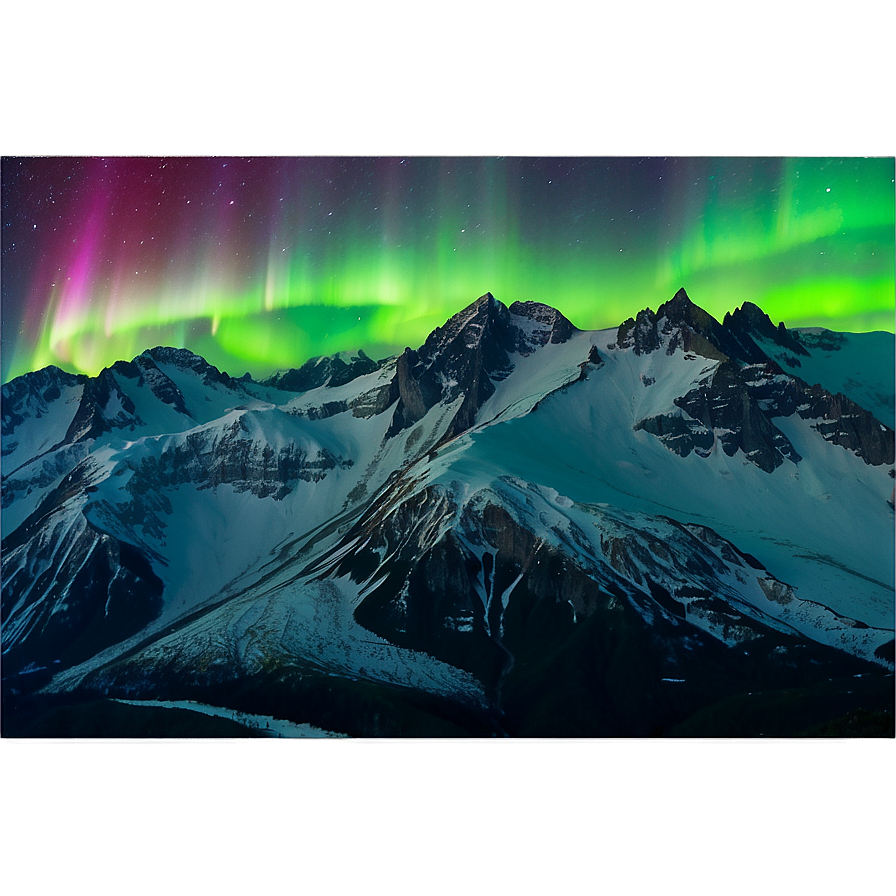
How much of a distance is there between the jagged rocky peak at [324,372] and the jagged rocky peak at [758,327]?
226 inches

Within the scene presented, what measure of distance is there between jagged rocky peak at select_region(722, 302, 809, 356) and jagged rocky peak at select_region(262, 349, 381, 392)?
5.73 meters

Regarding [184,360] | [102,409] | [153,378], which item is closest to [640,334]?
[184,360]

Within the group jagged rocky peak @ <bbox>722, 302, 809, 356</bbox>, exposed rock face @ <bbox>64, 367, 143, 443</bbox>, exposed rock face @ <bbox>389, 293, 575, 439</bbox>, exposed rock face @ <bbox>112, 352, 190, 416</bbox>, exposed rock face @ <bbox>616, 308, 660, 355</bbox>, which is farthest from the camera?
exposed rock face @ <bbox>389, 293, 575, 439</bbox>

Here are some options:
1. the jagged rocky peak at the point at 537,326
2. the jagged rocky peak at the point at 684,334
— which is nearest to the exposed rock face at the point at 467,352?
the jagged rocky peak at the point at 537,326

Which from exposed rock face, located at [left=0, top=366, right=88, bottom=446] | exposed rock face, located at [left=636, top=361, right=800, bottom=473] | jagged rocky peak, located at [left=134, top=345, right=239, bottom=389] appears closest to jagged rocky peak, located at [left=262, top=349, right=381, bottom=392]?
jagged rocky peak, located at [left=134, top=345, right=239, bottom=389]

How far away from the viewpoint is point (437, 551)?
55.1 feet

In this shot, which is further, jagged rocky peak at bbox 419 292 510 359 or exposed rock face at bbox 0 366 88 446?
jagged rocky peak at bbox 419 292 510 359

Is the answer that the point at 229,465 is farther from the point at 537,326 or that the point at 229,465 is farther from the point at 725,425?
the point at 725,425

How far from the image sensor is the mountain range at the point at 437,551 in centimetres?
1244

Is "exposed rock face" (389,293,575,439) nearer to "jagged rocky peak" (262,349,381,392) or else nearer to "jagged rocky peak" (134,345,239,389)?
"jagged rocky peak" (262,349,381,392)

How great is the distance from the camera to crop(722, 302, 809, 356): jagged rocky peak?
13.7m

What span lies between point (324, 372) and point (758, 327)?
7.46 meters
